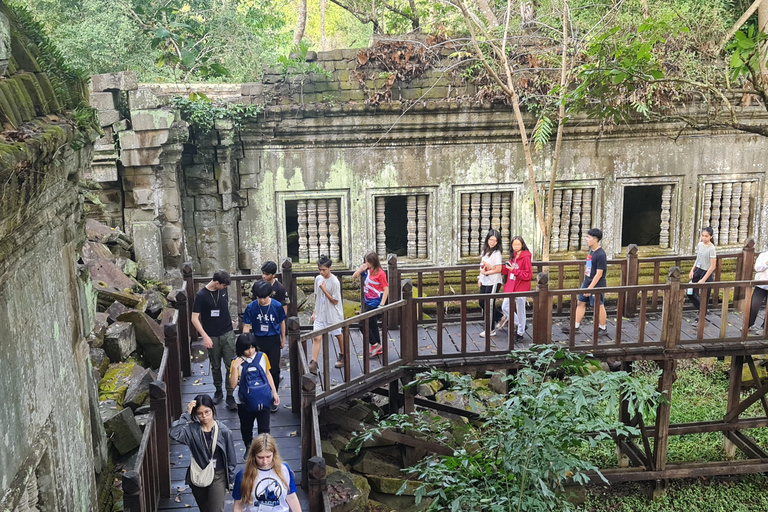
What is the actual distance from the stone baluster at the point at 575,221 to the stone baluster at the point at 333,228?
3877 mm

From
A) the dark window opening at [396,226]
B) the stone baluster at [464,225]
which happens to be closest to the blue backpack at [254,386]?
the stone baluster at [464,225]

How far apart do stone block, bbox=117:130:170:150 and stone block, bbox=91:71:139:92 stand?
1.91ft

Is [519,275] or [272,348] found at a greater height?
[519,275]

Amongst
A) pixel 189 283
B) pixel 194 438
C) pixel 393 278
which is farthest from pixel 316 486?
pixel 189 283

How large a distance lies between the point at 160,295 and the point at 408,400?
4.01 m

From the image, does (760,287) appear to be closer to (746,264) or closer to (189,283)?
(746,264)

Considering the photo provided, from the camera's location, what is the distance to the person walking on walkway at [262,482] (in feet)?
15.3

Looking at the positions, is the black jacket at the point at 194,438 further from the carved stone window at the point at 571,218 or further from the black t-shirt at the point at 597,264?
the carved stone window at the point at 571,218

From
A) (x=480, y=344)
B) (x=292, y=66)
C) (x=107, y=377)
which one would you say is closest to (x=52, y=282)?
(x=107, y=377)

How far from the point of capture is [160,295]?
32.3 feet

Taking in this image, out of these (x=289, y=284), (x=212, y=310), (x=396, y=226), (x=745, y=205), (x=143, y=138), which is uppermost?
(x=143, y=138)

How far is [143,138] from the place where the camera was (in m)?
9.48

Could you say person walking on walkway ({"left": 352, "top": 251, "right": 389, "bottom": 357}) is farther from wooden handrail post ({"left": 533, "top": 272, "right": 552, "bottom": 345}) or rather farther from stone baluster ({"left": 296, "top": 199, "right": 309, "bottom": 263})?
stone baluster ({"left": 296, "top": 199, "right": 309, "bottom": 263})

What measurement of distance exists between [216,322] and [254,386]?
4.09 ft
